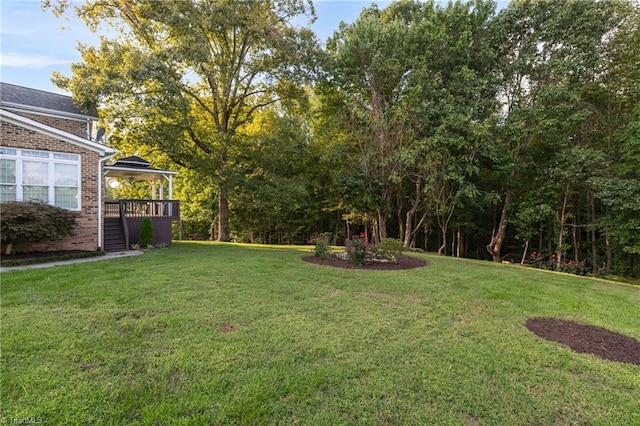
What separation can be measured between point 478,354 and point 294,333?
213 centimetres

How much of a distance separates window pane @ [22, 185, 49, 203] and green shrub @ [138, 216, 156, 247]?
296cm

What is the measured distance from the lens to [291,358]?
3109mm

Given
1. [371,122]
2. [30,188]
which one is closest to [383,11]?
[371,122]

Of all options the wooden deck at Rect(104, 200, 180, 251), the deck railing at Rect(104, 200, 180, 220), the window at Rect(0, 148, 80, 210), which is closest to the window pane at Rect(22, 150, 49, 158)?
the window at Rect(0, 148, 80, 210)

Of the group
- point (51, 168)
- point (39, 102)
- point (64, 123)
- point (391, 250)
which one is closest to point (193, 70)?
point (64, 123)

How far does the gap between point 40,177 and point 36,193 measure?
1.54ft

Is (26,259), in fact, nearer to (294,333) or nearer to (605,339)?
(294,333)

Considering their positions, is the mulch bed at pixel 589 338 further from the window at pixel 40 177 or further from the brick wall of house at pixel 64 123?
the brick wall of house at pixel 64 123

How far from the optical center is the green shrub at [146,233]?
11.2 metres

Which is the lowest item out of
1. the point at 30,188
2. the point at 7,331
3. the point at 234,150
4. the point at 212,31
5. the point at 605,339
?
the point at 605,339

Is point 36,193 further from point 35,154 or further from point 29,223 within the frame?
point 29,223

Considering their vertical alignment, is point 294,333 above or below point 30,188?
below

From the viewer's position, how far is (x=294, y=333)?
3.69m

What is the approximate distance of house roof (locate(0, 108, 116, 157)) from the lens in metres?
7.91
